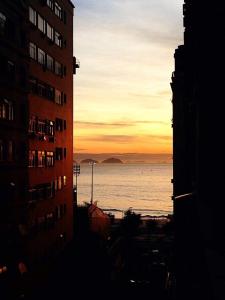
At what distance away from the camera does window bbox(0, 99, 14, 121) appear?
32.1 metres

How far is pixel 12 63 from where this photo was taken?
33.7 meters

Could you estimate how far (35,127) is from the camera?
127 feet

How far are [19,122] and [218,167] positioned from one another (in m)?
25.3

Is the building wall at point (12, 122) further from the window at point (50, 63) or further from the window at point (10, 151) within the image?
the window at point (50, 63)

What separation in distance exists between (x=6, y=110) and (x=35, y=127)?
617cm

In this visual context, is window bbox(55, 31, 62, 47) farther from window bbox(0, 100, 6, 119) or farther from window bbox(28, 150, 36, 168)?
window bbox(0, 100, 6, 119)

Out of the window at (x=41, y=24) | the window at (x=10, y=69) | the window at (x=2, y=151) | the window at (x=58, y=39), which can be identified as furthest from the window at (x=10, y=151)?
the window at (x=58, y=39)

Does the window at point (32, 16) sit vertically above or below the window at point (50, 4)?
below

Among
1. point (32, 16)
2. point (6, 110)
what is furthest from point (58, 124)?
point (6, 110)

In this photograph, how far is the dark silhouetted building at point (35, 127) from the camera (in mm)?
32812

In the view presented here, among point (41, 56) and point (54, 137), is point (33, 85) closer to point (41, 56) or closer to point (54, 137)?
point (41, 56)

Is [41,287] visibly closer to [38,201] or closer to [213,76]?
[38,201]

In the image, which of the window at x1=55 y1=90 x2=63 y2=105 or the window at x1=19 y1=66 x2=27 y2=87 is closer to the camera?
the window at x1=19 y1=66 x2=27 y2=87

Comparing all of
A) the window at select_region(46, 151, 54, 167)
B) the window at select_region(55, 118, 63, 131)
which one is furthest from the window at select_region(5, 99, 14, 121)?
the window at select_region(55, 118, 63, 131)
